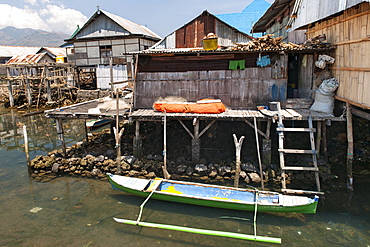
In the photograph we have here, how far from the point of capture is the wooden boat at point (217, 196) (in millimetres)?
9320

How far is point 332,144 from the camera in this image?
13.6 meters

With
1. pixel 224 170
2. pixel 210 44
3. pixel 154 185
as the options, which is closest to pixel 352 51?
pixel 210 44

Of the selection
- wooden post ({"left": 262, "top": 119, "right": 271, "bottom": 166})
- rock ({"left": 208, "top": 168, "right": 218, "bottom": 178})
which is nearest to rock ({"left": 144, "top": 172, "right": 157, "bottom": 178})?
rock ({"left": 208, "top": 168, "right": 218, "bottom": 178})

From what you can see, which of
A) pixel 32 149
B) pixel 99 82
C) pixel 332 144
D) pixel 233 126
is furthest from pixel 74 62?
pixel 332 144

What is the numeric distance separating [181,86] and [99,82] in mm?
16906

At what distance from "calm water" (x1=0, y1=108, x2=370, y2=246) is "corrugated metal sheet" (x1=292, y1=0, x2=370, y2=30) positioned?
6.95 m

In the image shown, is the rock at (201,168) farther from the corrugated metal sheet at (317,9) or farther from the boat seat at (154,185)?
the corrugated metal sheet at (317,9)

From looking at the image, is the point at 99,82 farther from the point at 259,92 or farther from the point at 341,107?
the point at 341,107

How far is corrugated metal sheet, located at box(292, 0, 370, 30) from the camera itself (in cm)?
959

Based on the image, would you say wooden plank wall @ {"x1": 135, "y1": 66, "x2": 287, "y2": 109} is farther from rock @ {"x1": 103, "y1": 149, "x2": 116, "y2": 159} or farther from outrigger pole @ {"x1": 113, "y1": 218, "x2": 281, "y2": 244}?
outrigger pole @ {"x1": 113, "y1": 218, "x2": 281, "y2": 244}

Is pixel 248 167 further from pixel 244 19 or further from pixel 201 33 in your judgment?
pixel 244 19

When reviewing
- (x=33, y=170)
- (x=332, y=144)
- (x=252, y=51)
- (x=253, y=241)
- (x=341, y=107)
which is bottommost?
(x=253, y=241)

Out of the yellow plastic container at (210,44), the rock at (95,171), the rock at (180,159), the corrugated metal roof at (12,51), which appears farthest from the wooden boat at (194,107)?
the corrugated metal roof at (12,51)

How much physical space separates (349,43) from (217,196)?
8.03 metres
